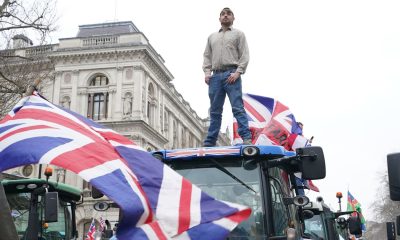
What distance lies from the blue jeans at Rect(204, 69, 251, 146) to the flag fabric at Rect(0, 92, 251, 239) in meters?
2.75

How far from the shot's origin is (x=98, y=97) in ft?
143

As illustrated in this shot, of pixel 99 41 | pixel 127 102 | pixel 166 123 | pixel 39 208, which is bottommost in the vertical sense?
pixel 39 208

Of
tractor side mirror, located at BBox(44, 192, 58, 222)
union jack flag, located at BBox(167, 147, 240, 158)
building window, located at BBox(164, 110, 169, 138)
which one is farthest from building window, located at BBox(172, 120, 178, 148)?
union jack flag, located at BBox(167, 147, 240, 158)

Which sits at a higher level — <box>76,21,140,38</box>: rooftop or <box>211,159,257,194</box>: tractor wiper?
<box>76,21,140,38</box>: rooftop

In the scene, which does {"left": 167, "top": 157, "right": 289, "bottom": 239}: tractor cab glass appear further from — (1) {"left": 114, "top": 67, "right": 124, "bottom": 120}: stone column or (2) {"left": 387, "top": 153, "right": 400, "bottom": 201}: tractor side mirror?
(1) {"left": 114, "top": 67, "right": 124, "bottom": 120}: stone column

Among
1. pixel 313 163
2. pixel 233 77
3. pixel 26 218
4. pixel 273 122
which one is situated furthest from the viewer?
pixel 273 122

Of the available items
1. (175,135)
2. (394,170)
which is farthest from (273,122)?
(175,135)

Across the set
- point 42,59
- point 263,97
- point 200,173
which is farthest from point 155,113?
point 200,173

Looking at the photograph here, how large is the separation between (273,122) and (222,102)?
3.38 m

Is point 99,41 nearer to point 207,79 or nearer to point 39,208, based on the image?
point 39,208

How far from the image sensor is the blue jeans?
7.01 m

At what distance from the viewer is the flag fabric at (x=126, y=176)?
350 cm

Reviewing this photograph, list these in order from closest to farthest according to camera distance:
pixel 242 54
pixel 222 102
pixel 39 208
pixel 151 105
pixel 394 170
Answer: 1. pixel 394 170
2. pixel 242 54
3. pixel 222 102
4. pixel 39 208
5. pixel 151 105

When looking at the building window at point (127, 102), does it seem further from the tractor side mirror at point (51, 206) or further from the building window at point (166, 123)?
the tractor side mirror at point (51, 206)
